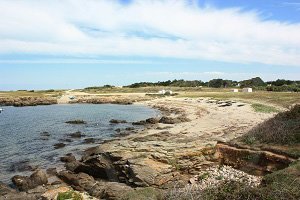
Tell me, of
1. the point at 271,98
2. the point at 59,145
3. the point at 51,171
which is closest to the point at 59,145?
the point at 59,145

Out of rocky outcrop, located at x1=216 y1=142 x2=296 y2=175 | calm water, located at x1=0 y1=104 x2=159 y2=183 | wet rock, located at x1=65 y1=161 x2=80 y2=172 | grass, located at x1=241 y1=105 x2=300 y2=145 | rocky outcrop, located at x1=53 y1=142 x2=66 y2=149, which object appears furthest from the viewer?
rocky outcrop, located at x1=53 y1=142 x2=66 y2=149

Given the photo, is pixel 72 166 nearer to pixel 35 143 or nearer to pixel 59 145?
pixel 59 145

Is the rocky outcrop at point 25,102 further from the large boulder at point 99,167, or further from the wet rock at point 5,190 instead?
the large boulder at point 99,167

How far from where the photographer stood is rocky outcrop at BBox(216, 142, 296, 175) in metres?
15.8

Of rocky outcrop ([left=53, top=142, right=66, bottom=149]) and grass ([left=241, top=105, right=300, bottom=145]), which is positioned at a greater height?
grass ([left=241, top=105, right=300, bottom=145])

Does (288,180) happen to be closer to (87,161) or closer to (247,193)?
(247,193)

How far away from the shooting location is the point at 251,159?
1697cm

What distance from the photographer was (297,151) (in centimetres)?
1571

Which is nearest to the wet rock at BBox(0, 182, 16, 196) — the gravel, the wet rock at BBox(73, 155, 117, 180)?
the wet rock at BBox(73, 155, 117, 180)

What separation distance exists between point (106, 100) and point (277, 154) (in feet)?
258

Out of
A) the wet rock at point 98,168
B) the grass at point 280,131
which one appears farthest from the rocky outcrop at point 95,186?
the grass at point 280,131

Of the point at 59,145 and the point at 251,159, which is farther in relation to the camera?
the point at 59,145

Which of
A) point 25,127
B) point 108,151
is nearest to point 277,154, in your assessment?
point 108,151

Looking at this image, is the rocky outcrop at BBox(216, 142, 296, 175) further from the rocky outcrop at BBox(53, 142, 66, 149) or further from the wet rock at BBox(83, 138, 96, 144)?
the wet rock at BBox(83, 138, 96, 144)
